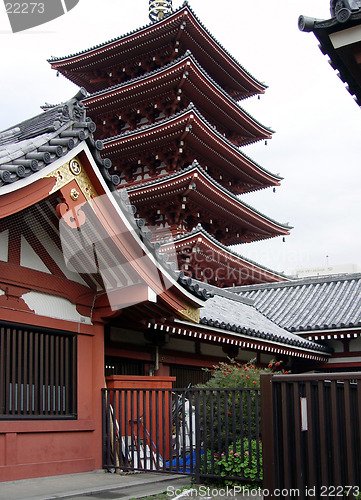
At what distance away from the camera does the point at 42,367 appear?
26.4 feet

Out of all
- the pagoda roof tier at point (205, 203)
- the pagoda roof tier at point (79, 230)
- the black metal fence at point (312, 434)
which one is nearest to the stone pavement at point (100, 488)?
the black metal fence at point (312, 434)

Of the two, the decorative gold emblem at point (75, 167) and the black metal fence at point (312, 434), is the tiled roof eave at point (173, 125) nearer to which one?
the decorative gold emblem at point (75, 167)

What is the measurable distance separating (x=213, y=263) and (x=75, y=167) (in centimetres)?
1687

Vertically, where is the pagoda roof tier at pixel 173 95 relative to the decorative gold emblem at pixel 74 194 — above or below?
above

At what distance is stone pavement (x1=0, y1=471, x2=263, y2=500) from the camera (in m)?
6.73

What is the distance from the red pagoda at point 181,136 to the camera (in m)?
22.4

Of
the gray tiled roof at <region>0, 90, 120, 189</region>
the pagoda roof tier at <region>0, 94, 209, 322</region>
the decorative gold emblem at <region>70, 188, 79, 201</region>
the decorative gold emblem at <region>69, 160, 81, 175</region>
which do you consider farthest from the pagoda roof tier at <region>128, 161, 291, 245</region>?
the decorative gold emblem at <region>70, 188, 79, 201</region>

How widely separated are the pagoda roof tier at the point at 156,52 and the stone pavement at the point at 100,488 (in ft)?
63.5

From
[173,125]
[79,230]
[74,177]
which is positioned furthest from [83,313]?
[173,125]

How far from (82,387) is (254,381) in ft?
8.40

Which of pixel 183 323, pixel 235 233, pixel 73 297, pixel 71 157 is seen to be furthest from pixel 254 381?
pixel 235 233

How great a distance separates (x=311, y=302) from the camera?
779 inches

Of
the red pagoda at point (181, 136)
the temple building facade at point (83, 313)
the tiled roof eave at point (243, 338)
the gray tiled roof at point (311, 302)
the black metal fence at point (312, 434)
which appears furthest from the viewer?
the red pagoda at point (181, 136)

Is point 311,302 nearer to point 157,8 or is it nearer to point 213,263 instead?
point 213,263
